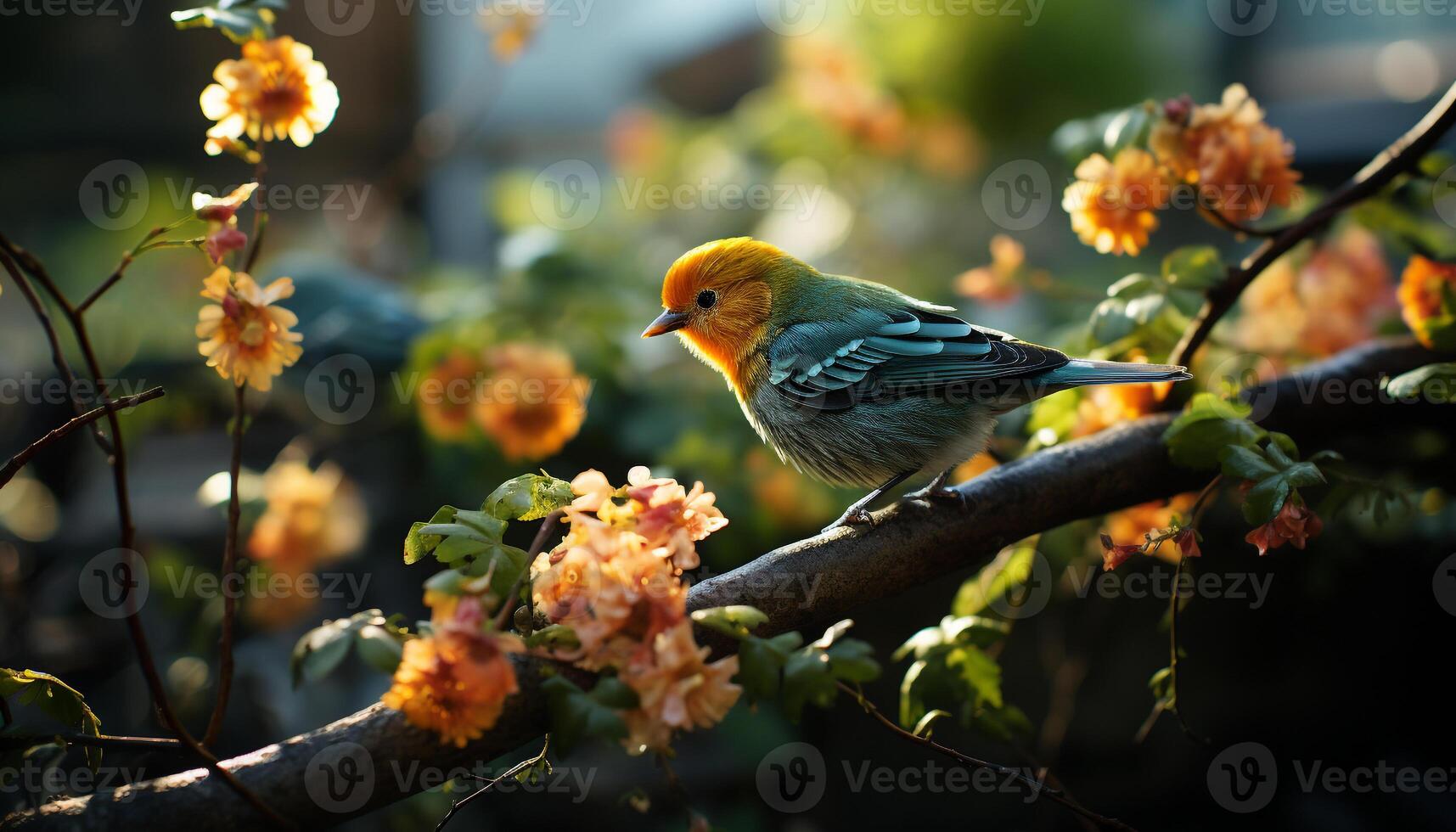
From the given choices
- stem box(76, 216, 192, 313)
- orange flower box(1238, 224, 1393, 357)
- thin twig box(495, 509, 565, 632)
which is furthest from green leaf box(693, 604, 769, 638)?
orange flower box(1238, 224, 1393, 357)

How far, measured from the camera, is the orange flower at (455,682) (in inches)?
26.5

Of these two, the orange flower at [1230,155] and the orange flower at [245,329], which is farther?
the orange flower at [1230,155]

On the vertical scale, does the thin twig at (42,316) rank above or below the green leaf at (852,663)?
above

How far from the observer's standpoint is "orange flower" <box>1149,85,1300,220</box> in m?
1.11

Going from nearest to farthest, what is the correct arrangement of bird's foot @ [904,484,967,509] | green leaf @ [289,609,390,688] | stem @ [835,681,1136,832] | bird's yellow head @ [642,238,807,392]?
green leaf @ [289,609,390,688], stem @ [835,681,1136,832], bird's foot @ [904,484,967,509], bird's yellow head @ [642,238,807,392]

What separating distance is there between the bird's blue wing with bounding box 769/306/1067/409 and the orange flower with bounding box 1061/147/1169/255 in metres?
0.18

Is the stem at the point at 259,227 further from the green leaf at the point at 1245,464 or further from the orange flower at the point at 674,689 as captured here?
the green leaf at the point at 1245,464

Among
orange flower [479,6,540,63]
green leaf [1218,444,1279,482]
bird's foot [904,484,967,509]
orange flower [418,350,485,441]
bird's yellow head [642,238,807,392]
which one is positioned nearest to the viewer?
green leaf [1218,444,1279,482]

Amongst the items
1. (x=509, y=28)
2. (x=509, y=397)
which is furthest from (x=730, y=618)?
(x=509, y=28)

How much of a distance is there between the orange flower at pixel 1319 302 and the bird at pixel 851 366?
1.70 ft

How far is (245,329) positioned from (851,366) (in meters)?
0.79

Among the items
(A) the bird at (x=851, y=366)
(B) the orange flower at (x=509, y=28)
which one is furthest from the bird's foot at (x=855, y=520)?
(B) the orange flower at (x=509, y=28)

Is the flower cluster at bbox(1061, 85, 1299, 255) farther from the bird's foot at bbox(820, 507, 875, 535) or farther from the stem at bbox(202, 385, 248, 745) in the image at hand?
the stem at bbox(202, 385, 248, 745)

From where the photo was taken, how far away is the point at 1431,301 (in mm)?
1183
